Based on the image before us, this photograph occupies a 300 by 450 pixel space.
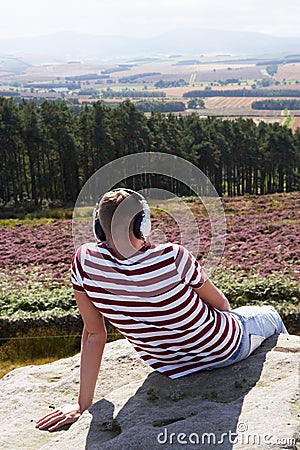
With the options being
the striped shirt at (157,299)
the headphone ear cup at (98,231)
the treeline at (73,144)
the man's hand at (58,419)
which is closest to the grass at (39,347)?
the man's hand at (58,419)

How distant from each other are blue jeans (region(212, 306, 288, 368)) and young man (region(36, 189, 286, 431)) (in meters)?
0.02

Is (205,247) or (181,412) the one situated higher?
(181,412)

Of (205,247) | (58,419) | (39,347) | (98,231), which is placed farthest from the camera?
(205,247)

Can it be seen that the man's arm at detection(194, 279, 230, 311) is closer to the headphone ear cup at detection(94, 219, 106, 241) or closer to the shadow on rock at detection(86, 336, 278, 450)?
the shadow on rock at detection(86, 336, 278, 450)

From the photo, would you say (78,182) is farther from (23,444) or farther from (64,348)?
(23,444)

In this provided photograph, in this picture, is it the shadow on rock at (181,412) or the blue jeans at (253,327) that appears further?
the blue jeans at (253,327)

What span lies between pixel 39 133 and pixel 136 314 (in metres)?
67.6

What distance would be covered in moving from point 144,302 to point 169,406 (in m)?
0.89

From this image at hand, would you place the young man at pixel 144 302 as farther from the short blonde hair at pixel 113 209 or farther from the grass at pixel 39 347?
the grass at pixel 39 347

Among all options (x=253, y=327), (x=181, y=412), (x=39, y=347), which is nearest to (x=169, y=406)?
(x=181, y=412)

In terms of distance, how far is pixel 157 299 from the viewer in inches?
181

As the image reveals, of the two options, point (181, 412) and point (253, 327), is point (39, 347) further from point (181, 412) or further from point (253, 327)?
point (181, 412)

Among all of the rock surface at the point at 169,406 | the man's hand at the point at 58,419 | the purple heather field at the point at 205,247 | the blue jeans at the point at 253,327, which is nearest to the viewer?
the rock surface at the point at 169,406

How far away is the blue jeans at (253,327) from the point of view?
17.5 ft
